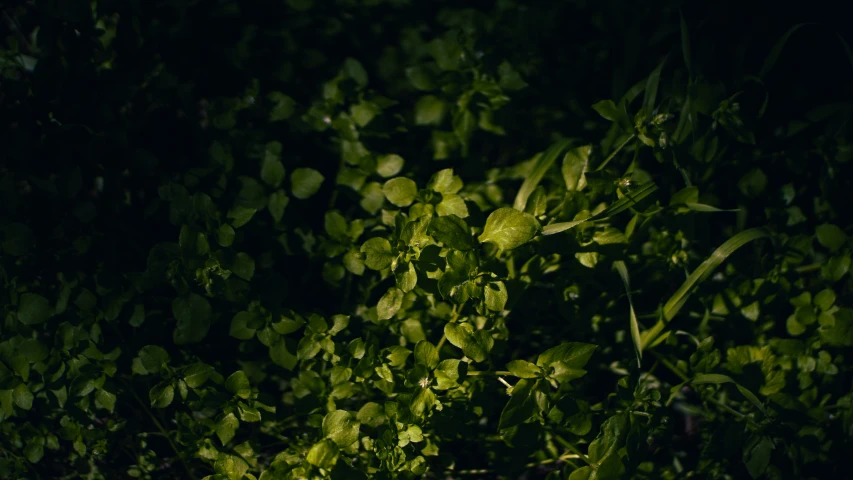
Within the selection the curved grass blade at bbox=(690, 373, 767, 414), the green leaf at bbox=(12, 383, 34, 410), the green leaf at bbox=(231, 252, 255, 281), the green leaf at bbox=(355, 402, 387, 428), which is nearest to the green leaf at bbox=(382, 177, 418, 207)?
Answer: the green leaf at bbox=(231, 252, 255, 281)

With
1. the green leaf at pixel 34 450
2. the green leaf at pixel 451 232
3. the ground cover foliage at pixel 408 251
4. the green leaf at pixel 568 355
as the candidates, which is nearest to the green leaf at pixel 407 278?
the ground cover foliage at pixel 408 251

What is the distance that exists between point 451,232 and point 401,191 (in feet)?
0.85

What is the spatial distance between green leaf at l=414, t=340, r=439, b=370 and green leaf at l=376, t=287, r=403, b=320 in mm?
106

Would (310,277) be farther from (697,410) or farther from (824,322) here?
(824,322)

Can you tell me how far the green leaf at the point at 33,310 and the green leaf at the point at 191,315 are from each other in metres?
0.33

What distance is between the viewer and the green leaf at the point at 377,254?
4.56 feet

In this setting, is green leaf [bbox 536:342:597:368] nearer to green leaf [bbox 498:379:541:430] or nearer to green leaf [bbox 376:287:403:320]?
green leaf [bbox 498:379:541:430]

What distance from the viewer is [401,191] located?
59.2 inches

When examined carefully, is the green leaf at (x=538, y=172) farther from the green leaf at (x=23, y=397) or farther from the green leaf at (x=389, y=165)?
the green leaf at (x=23, y=397)

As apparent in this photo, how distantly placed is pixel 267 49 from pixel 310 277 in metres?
0.74

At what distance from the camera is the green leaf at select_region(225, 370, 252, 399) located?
4.77ft

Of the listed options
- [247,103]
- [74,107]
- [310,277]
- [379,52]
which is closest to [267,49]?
[247,103]

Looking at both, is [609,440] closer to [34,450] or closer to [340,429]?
[340,429]

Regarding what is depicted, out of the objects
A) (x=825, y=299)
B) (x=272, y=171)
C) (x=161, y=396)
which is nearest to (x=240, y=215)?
(x=272, y=171)
